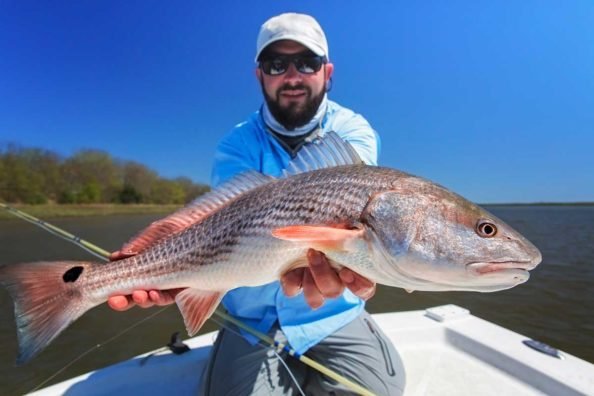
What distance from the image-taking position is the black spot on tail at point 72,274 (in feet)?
8.63

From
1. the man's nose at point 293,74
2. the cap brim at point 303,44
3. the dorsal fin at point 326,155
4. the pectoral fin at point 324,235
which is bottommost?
the pectoral fin at point 324,235

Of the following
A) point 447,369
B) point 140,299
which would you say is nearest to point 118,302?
point 140,299

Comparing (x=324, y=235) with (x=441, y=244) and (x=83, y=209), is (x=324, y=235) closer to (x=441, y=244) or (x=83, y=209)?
(x=441, y=244)

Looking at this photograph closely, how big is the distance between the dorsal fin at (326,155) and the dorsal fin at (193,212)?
291 millimetres

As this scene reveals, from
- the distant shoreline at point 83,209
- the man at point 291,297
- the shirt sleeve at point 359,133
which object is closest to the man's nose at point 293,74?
the man at point 291,297

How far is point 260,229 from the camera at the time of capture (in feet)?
8.09

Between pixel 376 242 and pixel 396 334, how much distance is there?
128 inches

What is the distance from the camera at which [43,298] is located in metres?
2.58

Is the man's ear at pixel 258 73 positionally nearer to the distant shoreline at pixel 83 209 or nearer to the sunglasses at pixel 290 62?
the sunglasses at pixel 290 62

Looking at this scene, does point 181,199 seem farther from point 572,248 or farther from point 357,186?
point 357,186

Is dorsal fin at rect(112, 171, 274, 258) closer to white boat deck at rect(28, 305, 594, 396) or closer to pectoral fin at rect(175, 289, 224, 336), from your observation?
pectoral fin at rect(175, 289, 224, 336)

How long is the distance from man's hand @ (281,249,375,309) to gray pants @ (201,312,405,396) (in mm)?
1187

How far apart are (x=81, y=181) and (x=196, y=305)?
61701 mm

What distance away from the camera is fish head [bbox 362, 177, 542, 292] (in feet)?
6.22
